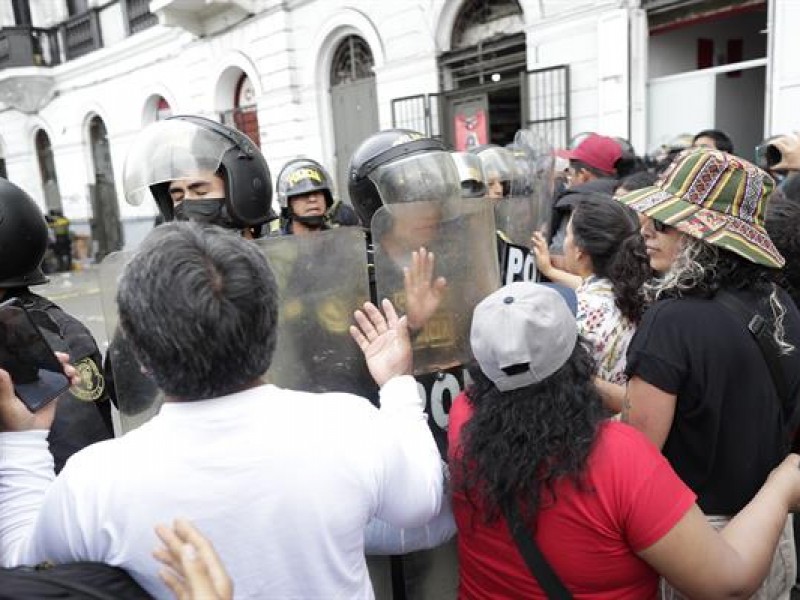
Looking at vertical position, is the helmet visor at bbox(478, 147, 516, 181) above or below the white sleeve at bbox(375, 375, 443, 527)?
above

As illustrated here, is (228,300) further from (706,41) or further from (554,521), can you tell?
(706,41)

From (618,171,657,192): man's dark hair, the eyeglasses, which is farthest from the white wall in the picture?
the eyeglasses

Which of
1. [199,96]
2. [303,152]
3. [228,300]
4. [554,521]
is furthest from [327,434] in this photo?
[199,96]

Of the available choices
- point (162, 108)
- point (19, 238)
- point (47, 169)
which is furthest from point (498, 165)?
point (47, 169)

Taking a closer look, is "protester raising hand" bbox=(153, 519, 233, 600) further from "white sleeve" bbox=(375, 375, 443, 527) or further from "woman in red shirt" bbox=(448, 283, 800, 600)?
"woman in red shirt" bbox=(448, 283, 800, 600)

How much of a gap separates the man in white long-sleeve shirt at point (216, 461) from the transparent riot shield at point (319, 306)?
401 millimetres

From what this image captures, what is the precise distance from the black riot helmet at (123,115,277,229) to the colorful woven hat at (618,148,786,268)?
1.10 meters

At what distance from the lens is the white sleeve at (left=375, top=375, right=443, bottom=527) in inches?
43.1

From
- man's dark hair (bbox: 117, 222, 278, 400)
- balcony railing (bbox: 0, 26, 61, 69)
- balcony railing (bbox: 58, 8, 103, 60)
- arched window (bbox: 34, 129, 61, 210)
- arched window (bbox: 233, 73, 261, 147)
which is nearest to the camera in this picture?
man's dark hair (bbox: 117, 222, 278, 400)

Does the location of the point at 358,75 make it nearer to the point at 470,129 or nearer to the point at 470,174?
the point at 470,129

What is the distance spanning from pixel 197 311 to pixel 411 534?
28.7 inches

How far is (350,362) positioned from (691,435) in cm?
79

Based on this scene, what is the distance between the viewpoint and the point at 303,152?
459 inches

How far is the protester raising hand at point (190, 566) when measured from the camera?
2.62 ft
